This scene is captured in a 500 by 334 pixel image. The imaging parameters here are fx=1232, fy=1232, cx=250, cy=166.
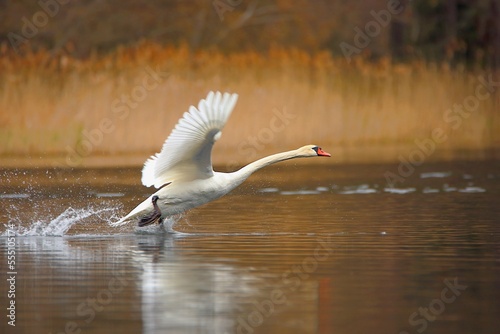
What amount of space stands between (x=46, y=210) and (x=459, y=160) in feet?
26.4

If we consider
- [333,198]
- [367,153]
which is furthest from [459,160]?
[333,198]

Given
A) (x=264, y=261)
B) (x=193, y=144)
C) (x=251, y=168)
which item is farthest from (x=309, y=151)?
(x=264, y=261)

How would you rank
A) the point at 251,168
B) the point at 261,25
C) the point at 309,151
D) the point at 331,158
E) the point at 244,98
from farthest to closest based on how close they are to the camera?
1. the point at 261,25
2. the point at 244,98
3. the point at 331,158
4. the point at 309,151
5. the point at 251,168

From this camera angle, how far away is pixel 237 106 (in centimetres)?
1955

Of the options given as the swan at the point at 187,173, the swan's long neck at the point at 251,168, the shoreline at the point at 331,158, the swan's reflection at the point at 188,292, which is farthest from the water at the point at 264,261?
the shoreline at the point at 331,158

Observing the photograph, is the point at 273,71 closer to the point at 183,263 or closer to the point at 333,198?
the point at 333,198

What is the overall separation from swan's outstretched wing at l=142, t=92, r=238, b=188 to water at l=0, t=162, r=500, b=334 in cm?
54

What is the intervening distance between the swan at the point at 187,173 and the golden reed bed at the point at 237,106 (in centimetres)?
647

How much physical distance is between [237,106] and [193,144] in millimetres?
8936

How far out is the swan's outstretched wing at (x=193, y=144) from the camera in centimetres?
1028

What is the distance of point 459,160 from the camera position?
1873 cm

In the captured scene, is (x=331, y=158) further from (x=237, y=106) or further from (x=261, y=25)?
(x=261, y=25)

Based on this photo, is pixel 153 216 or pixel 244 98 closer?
pixel 153 216

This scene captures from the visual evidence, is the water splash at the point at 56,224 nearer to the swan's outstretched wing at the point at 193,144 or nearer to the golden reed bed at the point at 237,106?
the swan's outstretched wing at the point at 193,144
